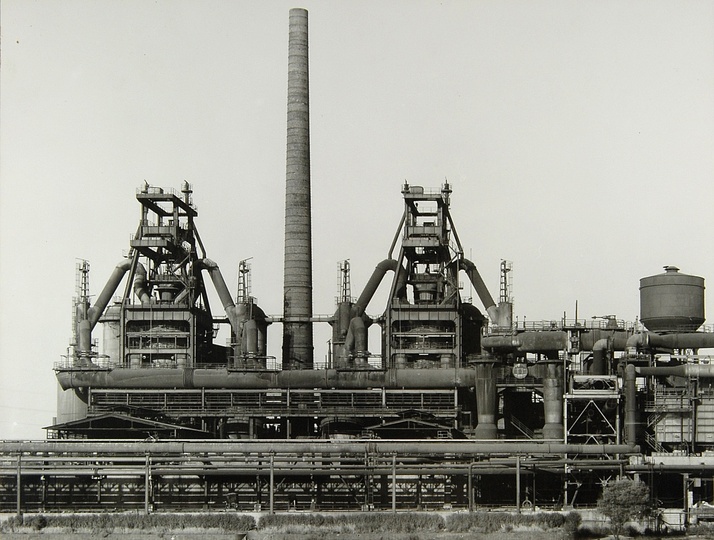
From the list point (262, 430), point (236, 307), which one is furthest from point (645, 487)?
point (236, 307)

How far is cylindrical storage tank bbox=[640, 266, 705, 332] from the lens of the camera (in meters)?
52.8

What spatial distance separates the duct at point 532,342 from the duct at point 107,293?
80.4 feet

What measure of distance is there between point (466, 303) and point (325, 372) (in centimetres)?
1094

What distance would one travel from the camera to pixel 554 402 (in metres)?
50.1

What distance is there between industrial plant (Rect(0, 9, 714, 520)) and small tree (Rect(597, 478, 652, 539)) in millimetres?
3033

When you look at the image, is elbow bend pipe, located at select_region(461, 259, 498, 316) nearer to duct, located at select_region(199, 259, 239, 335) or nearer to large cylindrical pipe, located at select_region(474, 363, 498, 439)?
large cylindrical pipe, located at select_region(474, 363, 498, 439)

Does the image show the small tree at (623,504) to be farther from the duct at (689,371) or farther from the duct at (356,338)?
the duct at (356,338)

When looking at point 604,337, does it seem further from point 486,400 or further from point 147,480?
point 147,480

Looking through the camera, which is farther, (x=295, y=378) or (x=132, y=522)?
(x=295, y=378)

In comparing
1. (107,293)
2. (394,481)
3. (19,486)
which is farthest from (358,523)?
(107,293)

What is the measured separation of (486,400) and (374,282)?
12691 millimetres

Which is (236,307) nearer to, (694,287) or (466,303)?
(466,303)

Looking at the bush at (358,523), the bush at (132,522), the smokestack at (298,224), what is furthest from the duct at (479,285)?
the bush at (132,522)

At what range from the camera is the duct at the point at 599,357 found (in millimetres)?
50844
